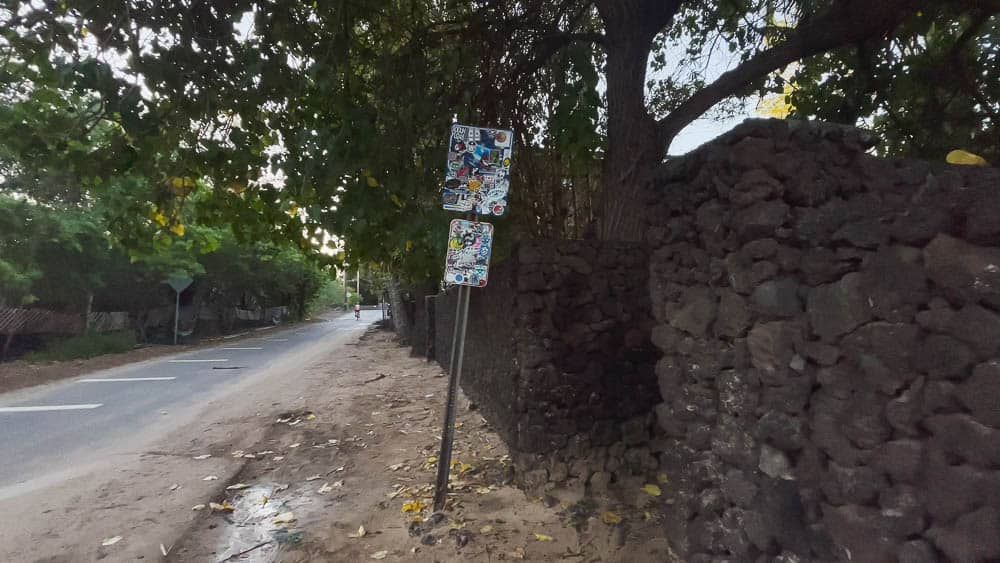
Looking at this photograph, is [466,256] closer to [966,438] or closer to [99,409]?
[966,438]

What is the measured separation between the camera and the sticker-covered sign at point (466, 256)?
428 cm

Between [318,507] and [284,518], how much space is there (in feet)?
0.96

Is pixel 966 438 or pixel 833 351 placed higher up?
pixel 833 351

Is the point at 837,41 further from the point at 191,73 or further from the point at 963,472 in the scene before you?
the point at 191,73

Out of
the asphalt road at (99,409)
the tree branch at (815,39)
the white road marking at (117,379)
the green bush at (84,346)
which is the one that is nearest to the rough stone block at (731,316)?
the tree branch at (815,39)

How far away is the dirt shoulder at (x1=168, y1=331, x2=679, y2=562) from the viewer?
150 inches

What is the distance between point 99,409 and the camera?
28.4ft

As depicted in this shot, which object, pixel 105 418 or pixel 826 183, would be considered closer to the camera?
pixel 826 183

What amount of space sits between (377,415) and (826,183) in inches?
264

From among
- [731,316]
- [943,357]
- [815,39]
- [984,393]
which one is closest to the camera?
[984,393]

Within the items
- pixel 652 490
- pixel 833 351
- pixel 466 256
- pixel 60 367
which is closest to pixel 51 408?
pixel 60 367

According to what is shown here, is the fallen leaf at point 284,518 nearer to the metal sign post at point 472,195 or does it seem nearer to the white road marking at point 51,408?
the metal sign post at point 472,195

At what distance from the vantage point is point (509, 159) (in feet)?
14.4

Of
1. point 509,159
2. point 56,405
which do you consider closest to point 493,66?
point 509,159
